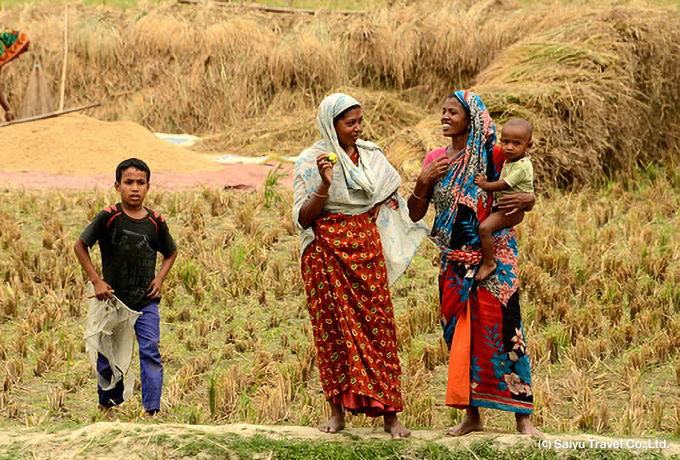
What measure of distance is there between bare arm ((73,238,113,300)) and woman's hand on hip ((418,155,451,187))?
151cm

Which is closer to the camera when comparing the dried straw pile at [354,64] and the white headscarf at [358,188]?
the white headscarf at [358,188]

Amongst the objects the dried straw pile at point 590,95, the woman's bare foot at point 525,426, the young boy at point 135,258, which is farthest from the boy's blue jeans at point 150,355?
the dried straw pile at point 590,95

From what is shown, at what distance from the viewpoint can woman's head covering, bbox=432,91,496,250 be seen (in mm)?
3879

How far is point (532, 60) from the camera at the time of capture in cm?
998

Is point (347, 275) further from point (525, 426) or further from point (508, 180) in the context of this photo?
point (525, 426)

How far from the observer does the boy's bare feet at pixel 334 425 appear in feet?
13.2

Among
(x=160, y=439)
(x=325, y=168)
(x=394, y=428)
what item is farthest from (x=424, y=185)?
(x=160, y=439)

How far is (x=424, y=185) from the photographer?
156 inches

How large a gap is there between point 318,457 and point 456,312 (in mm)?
810

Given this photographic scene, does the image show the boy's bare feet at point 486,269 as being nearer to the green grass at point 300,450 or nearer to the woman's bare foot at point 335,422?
the green grass at point 300,450

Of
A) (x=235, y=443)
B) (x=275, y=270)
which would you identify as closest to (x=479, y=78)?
(x=275, y=270)

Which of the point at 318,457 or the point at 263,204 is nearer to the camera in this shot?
the point at 318,457

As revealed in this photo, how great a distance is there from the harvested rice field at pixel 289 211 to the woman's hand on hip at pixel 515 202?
92 cm

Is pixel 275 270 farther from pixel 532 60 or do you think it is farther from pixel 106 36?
pixel 106 36
